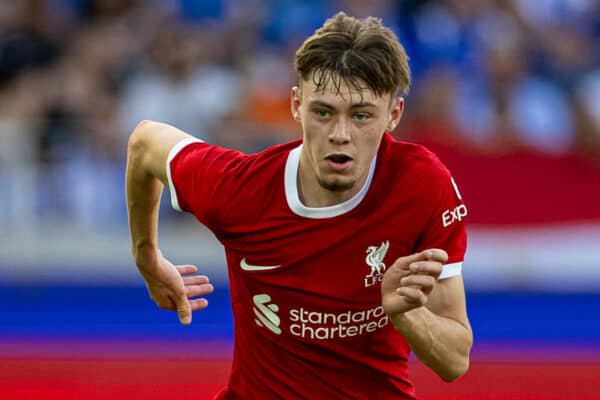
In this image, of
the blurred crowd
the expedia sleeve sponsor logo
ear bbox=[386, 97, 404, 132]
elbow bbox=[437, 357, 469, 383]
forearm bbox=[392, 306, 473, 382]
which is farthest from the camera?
A: the blurred crowd

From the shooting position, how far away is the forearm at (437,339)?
152 inches

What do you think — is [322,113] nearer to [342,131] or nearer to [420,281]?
[342,131]

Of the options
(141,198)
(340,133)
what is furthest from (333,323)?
(141,198)

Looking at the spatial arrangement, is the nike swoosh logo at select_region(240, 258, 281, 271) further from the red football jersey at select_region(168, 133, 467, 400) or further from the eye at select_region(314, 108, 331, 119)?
the eye at select_region(314, 108, 331, 119)

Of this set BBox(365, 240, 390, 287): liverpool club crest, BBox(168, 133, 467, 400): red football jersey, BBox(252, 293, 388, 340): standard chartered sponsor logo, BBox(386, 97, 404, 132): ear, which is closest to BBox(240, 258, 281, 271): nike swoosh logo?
BBox(168, 133, 467, 400): red football jersey

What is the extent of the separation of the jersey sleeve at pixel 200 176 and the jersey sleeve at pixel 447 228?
76 cm

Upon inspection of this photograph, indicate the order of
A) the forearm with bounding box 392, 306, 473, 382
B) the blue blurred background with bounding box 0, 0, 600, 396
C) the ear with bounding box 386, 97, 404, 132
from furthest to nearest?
the blue blurred background with bounding box 0, 0, 600, 396
the ear with bounding box 386, 97, 404, 132
the forearm with bounding box 392, 306, 473, 382

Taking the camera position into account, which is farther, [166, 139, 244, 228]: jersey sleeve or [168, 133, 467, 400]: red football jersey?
[166, 139, 244, 228]: jersey sleeve

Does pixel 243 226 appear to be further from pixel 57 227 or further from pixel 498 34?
pixel 498 34

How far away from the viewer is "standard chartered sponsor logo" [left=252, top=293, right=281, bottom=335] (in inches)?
169

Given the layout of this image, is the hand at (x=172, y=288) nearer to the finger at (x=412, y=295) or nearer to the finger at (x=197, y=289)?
the finger at (x=197, y=289)

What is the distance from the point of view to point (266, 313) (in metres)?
4.33

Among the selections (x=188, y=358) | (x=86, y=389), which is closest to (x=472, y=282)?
(x=188, y=358)

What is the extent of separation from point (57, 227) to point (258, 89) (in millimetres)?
2094
